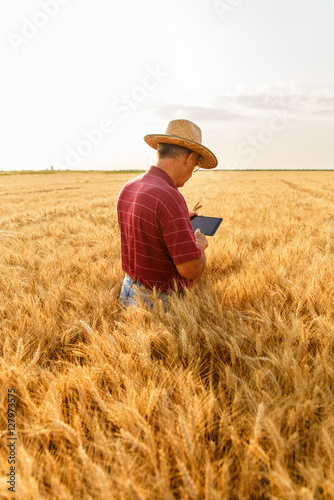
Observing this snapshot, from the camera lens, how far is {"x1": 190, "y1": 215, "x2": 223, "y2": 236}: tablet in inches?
83.6

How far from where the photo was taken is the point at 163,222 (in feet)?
5.51

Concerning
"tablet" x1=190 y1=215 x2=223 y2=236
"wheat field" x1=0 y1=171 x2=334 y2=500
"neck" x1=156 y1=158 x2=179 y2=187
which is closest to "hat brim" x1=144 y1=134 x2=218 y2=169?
"neck" x1=156 y1=158 x2=179 y2=187

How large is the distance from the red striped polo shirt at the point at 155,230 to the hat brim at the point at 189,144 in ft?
0.67

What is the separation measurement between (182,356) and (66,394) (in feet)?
1.45

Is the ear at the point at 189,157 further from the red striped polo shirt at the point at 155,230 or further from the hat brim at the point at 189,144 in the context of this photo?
the red striped polo shirt at the point at 155,230

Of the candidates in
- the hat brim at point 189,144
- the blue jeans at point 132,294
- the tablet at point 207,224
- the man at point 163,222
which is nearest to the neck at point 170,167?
the man at point 163,222

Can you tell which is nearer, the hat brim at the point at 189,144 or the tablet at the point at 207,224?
Answer: the hat brim at the point at 189,144

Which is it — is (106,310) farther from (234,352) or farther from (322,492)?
(322,492)

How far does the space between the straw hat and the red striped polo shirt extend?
21 centimetres

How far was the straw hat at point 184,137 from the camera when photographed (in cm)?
180

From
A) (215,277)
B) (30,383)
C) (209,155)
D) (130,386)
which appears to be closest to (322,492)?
(130,386)

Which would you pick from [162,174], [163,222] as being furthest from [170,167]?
[163,222]

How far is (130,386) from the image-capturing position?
0.90m

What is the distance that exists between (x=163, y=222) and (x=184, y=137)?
608 millimetres
